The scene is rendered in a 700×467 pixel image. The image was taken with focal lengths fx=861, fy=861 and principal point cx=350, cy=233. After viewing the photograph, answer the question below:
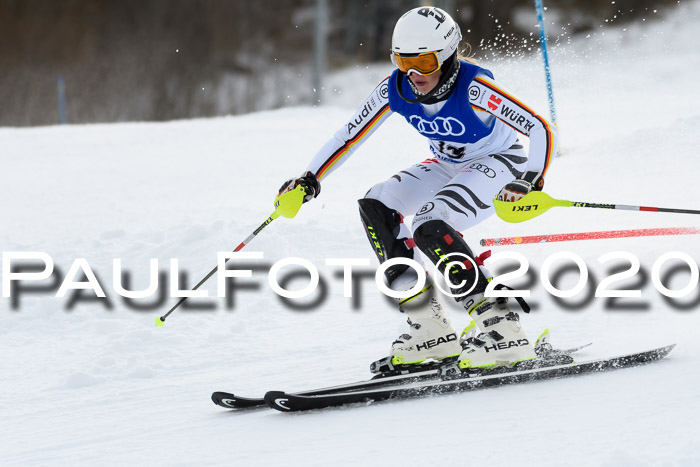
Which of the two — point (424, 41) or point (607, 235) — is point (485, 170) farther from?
point (607, 235)

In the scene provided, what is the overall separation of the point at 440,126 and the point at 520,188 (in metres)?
0.51

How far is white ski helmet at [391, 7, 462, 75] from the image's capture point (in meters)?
3.53

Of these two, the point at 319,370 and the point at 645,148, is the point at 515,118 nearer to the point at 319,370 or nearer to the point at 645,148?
the point at 319,370

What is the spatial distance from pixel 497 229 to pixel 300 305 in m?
1.94

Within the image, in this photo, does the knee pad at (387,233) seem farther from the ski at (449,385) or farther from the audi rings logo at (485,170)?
the ski at (449,385)

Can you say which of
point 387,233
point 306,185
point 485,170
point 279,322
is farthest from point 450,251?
point 279,322

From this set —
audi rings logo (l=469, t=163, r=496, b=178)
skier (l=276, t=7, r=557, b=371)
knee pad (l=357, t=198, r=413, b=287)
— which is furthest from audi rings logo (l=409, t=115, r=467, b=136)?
knee pad (l=357, t=198, r=413, b=287)

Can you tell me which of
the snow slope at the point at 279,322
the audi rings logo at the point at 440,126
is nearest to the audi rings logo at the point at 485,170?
the audi rings logo at the point at 440,126

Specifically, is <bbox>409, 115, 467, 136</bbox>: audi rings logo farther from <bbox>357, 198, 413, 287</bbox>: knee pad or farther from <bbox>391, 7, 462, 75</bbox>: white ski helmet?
<bbox>357, 198, 413, 287</bbox>: knee pad

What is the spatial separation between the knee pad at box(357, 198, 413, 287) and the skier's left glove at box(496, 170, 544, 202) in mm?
507

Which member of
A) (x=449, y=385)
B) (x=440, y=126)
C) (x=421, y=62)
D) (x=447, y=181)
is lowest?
(x=449, y=385)

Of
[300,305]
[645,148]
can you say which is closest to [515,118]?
[300,305]

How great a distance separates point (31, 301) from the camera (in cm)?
542

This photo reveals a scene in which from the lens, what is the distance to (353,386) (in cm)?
362
